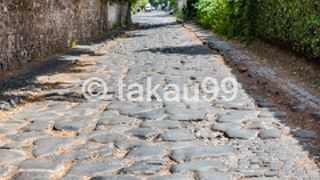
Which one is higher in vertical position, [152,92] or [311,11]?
[311,11]

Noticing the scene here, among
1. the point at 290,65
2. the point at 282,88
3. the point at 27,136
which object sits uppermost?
the point at 27,136

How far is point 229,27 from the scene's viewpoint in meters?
19.6

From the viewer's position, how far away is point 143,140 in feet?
17.5

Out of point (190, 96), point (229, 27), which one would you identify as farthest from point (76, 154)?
point (229, 27)

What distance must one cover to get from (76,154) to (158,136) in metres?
0.93

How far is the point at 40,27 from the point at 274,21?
5.53 metres

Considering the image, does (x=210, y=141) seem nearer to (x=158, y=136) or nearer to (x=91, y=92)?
(x=158, y=136)

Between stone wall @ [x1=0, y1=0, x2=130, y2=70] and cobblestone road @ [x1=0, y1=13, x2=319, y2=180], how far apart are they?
2.46 m

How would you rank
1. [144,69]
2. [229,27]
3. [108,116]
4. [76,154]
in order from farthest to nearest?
[229,27] < [144,69] < [108,116] < [76,154]

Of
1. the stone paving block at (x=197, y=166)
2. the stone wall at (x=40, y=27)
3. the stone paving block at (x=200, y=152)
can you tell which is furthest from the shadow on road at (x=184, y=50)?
the stone paving block at (x=197, y=166)

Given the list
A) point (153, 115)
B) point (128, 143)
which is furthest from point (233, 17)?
point (128, 143)

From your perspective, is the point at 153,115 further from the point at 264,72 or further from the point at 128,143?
the point at 264,72

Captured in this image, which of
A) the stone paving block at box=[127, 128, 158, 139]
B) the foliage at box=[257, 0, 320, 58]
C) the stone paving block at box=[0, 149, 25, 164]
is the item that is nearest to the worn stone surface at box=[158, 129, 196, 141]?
the stone paving block at box=[127, 128, 158, 139]

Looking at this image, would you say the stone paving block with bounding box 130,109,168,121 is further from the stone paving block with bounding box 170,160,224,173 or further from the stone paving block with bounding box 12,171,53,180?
the stone paving block with bounding box 12,171,53,180
